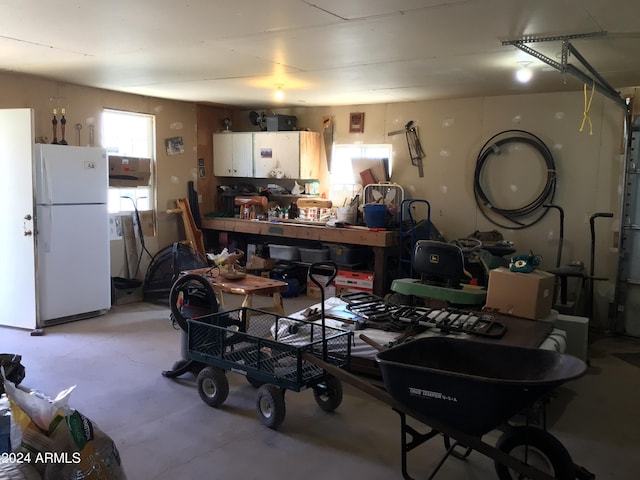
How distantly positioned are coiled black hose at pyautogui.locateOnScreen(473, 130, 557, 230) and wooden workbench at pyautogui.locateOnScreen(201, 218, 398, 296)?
110 centimetres

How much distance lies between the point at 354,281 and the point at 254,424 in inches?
132

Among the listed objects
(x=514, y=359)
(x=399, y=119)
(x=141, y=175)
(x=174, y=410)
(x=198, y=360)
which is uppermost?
(x=399, y=119)

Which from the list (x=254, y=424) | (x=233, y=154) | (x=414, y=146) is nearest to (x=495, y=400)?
(x=254, y=424)

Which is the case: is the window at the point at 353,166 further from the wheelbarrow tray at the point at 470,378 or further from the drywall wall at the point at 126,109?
the wheelbarrow tray at the point at 470,378

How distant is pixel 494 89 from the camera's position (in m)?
5.97

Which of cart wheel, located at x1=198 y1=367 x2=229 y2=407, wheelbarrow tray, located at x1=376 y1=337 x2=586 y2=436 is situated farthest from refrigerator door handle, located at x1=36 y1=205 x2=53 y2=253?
wheelbarrow tray, located at x1=376 y1=337 x2=586 y2=436

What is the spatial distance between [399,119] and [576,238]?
2.52m

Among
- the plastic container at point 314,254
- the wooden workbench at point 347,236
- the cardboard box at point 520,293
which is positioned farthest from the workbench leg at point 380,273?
the cardboard box at point 520,293

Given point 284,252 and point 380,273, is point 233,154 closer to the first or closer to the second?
point 284,252

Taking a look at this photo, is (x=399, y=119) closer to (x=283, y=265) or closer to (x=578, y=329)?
(x=283, y=265)

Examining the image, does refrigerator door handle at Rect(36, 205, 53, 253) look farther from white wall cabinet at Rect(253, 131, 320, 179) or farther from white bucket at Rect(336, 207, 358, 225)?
white bucket at Rect(336, 207, 358, 225)

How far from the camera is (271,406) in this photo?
11.4 ft

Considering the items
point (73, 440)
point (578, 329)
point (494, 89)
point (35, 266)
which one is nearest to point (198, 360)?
point (73, 440)

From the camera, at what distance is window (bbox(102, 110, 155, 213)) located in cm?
681
